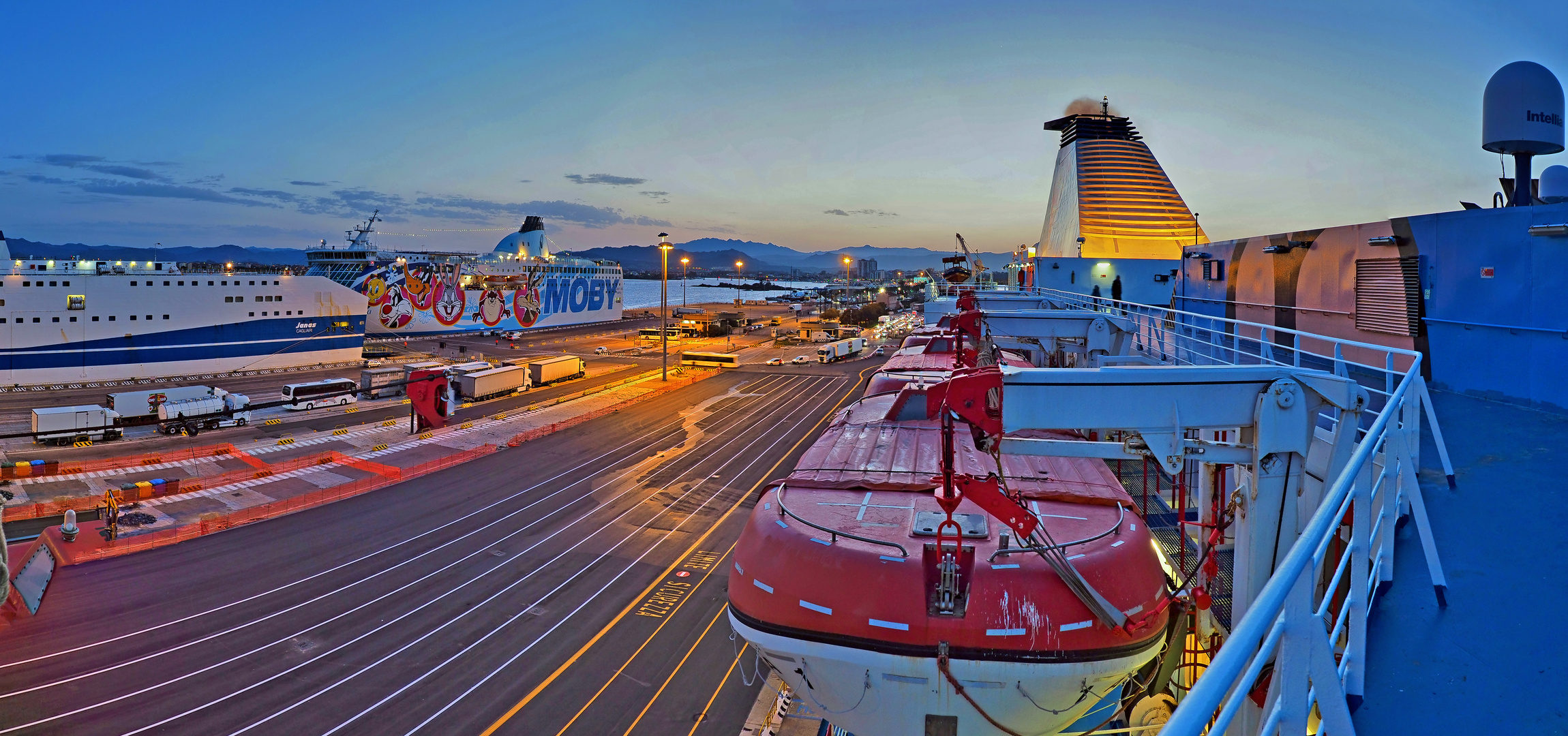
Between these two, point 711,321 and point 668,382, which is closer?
point 668,382

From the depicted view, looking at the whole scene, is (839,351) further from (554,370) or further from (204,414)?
(204,414)

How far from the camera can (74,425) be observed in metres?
32.3

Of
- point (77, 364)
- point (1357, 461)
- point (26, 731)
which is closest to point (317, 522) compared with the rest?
point (26, 731)

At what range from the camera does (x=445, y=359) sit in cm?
5941

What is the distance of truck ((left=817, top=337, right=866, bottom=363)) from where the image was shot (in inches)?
2500

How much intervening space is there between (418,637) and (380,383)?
3764 cm

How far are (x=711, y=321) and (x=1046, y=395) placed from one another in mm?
88614

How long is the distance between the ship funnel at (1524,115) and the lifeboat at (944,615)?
10.8 meters

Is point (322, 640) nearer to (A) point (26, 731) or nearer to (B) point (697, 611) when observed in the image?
(A) point (26, 731)

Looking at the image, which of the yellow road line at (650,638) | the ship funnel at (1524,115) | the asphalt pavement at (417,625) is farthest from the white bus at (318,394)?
the ship funnel at (1524,115)

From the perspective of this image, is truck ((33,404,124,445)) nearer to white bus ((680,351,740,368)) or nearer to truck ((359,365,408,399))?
truck ((359,365,408,399))

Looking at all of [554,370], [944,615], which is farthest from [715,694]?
[554,370]

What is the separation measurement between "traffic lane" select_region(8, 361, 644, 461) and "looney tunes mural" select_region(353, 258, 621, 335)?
104ft

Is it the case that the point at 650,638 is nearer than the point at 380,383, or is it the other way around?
the point at 650,638
